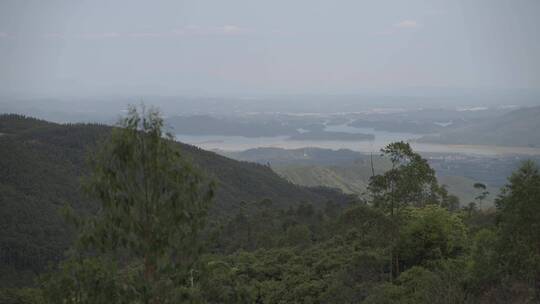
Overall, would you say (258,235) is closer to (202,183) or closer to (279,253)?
(279,253)

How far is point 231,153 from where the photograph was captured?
612 ft

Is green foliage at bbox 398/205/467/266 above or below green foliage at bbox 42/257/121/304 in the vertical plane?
below

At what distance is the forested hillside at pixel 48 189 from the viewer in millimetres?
54719

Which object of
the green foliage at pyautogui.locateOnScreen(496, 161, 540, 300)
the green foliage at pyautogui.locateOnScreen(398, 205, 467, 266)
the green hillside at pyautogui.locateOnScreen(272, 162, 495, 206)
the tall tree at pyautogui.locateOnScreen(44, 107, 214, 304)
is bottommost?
the green hillside at pyautogui.locateOnScreen(272, 162, 495, 206)

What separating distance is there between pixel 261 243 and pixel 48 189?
42.9 m

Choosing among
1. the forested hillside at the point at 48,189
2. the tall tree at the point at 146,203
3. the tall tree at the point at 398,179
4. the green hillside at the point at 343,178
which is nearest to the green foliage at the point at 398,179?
the tall tree at the point at 398,179

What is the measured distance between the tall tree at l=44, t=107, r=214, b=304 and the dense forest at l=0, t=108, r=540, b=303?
0.05ft

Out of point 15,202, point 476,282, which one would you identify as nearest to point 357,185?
point 15,202

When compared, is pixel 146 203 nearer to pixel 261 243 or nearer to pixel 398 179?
pixel 398 179

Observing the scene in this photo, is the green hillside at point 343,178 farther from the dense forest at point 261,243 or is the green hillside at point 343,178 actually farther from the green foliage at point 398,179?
the green foliage at point 398,179

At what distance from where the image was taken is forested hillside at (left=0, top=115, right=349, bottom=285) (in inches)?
2154

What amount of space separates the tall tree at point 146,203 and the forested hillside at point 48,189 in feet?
97.1

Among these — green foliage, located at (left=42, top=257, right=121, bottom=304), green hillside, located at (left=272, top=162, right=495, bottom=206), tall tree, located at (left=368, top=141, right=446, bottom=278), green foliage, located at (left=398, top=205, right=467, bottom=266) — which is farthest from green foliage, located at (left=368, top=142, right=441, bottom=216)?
green hillside, located at (left=272, top=162, right=495, bottom=206)

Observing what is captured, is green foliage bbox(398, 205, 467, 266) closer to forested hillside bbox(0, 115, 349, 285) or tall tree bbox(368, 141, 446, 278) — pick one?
tall tree bbox(368, 141, 446, 278)
